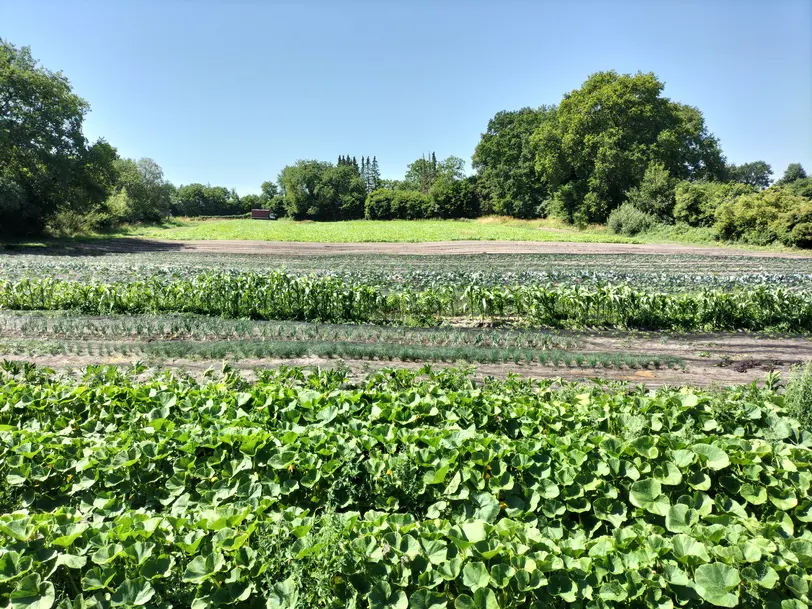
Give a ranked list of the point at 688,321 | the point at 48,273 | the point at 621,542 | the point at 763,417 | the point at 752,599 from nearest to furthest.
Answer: the point at 752,599
the point at 621,542
the point at 763,417
the point at 688,321
the point at 48,273

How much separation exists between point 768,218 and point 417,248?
24.9m

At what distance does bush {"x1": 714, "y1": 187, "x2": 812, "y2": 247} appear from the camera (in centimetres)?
3381

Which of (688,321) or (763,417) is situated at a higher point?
(763,417)

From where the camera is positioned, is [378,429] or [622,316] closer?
[378,429]

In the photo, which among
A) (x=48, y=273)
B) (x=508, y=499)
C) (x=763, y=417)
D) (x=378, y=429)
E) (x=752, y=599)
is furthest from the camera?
(x=48, y=273)

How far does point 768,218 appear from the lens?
3575 cm

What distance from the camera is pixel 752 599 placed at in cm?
299

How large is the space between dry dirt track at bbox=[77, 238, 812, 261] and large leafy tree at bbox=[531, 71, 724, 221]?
53.9ft

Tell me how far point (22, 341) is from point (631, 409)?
1259 centimetres

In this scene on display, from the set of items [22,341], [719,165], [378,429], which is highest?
[719,165]

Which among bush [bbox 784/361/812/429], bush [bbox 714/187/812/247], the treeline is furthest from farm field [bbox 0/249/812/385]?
the treeline

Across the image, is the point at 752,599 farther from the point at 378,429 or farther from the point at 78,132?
the point at 78,132

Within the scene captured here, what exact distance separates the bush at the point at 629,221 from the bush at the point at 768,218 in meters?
6.83

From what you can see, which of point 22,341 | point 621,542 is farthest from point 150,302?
point 621,542
